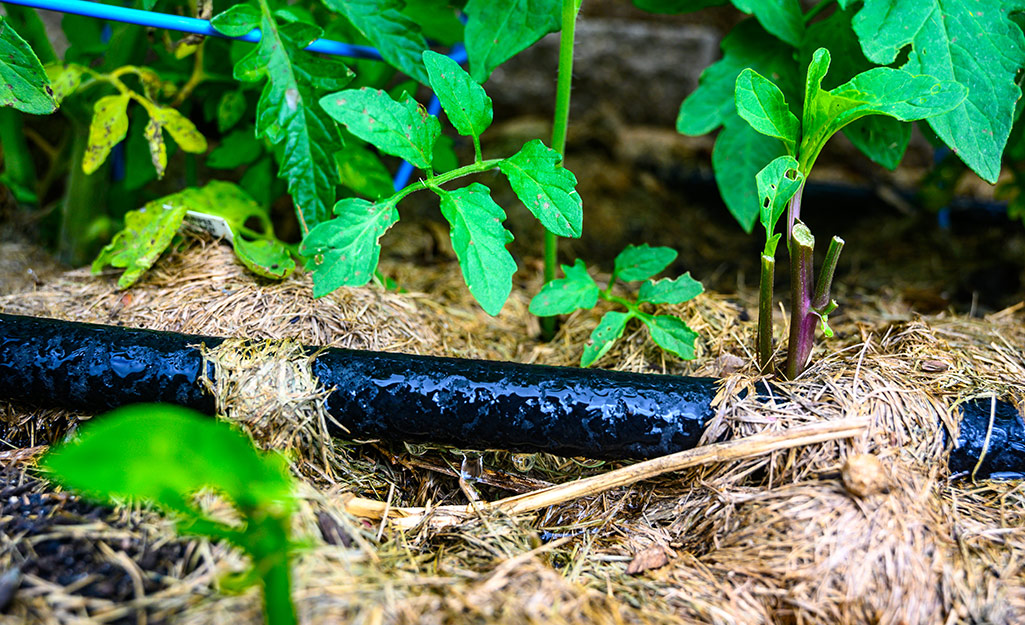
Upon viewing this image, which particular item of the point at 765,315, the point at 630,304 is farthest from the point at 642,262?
the point at 765,315

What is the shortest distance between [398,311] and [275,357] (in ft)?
1.29

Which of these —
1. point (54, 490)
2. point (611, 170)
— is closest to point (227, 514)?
point (54, 490)

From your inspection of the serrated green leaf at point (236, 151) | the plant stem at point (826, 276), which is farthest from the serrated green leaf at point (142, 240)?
the plant stem at point (826, 276)

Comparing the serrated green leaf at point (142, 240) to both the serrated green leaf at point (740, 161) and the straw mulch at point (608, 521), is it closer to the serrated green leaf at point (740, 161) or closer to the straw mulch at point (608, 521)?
the straw mulch at point (608, 521)

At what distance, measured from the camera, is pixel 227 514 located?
3.40 ft

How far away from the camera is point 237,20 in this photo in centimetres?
139

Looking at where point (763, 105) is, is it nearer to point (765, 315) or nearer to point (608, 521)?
point (765, 315)

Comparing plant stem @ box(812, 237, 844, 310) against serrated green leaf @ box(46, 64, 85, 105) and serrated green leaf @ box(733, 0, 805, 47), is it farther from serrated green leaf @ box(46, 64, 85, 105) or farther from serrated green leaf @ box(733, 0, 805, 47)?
serrated green leaf @ box(46, 64, 85, 105)

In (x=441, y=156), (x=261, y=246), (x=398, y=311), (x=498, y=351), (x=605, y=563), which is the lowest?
(x=605, y=563)

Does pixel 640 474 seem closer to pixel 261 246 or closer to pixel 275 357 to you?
pixel 275 357

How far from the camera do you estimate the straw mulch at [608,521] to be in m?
0.92

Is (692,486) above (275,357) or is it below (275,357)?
below

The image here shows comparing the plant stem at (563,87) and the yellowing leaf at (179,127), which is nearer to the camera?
the plant stem at (563,87)

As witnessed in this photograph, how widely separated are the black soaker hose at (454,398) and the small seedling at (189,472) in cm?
47
